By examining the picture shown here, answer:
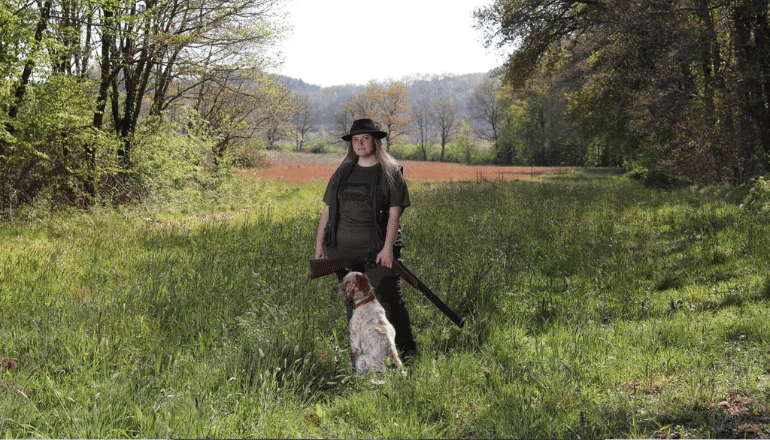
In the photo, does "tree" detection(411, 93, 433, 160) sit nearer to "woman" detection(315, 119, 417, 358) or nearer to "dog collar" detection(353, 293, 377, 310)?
"woman" detection(315, 119, 417, 358)

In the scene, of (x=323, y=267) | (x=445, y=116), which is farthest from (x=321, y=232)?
(x=445, y=116)

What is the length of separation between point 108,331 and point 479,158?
72.9 metres

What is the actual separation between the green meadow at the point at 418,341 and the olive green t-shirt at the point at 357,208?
90 centimetres

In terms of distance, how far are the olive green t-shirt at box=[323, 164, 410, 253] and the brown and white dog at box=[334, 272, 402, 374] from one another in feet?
1.64

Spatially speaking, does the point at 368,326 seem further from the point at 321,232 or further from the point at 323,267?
the point at 321,232

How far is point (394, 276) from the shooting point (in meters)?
3.79

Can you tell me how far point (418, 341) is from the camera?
4324 millimetres

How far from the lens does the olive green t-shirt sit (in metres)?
3.77

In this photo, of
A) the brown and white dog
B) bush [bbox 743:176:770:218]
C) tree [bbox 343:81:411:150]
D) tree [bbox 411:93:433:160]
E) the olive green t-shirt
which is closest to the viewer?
the brown and white dog

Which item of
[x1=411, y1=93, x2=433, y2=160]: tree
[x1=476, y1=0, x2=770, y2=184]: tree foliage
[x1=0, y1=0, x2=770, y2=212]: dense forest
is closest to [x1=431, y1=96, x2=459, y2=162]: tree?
[x1=411, y1=93, x2=433, y2=160]: tree

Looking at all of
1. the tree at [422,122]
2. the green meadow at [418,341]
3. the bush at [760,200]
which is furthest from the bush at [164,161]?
the tree at [422,122]

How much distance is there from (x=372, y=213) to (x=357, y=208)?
0.46 feet

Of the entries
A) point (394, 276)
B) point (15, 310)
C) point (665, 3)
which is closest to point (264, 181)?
point (665, 3)

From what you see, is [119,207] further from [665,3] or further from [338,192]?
[665,3]
